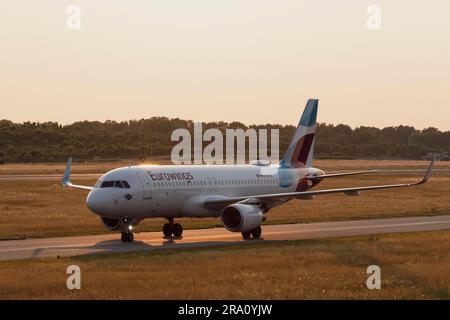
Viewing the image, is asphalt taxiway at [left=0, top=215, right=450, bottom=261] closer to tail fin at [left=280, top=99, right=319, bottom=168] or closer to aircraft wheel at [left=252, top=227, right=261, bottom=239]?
aircraft wheel at [left=252, top=227, right=261, bottom=239]

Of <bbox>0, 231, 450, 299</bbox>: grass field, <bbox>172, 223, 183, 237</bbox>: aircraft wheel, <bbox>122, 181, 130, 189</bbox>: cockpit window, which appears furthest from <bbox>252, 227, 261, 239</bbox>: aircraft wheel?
<bbox>122, 181, 130, 189</bbox>: cockpit window

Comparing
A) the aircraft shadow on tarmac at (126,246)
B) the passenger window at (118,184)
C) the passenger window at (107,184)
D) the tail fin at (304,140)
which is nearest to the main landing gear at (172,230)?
the aircraft shadow on tarmac at (126,246)

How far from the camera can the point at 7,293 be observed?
25406mm

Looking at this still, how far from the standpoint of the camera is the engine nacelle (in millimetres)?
42594

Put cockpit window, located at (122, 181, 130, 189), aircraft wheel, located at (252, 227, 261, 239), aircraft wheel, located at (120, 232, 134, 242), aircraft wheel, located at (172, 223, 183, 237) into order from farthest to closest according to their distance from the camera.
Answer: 1. aircraft wheel, located at (172, 223, 183, 237)
2. aircraft wheel, located at (252, 227, 261, 239)
3. aircraft wheel, located at (120, 232, 134, 242)
4. cockpit window, located at (122, 181, 130, 189)

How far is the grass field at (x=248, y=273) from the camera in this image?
25297 mm

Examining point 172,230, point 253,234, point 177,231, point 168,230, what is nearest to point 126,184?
point 168,230

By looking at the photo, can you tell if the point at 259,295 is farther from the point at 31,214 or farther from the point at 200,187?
the point at 31,214

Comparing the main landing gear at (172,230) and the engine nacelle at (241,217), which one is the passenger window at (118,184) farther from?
the engine nacelle at (241,217)

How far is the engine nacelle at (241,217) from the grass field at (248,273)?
11.7 ft

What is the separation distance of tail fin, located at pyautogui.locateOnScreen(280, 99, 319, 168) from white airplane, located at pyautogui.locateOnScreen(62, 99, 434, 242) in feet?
7.74

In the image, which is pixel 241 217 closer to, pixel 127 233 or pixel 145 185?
pixel 145 185
